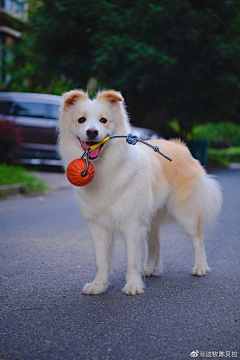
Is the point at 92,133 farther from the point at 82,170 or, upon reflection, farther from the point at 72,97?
the point at 72,97

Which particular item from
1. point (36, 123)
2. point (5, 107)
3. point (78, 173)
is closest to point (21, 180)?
point (36, 123)

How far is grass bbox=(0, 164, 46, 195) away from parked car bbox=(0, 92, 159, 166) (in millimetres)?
2973

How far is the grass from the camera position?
10515 millimetres

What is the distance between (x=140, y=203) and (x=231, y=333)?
135cm

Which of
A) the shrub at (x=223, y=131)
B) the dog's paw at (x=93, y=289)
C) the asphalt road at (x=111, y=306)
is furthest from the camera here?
the shrub at (x=223, y=131)

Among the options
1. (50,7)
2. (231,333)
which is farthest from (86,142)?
(50,7)

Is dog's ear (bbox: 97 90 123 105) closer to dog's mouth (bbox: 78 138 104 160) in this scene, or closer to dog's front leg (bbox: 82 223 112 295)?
dog's mouth (bbox: 78 138 104 160)

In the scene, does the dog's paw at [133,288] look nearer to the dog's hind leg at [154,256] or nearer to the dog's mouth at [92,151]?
the dog's hind leg at [154,256]

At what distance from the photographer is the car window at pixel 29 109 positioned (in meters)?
14.5

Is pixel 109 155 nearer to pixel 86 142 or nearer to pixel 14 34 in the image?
pixel 86 142

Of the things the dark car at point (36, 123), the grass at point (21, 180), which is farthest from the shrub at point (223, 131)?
the grass at point (21, 180)

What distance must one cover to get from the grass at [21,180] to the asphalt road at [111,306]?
4.55 metres

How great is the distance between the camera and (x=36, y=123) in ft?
47.2

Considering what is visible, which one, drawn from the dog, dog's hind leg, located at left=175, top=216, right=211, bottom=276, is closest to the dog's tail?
dog's hind leg, located at left=175, top=216, right=211, bottom=276
